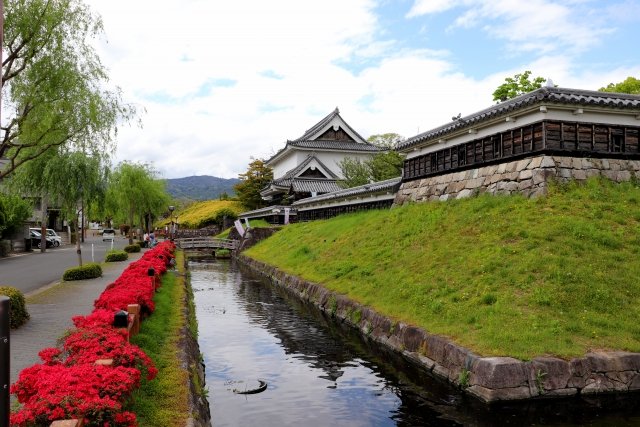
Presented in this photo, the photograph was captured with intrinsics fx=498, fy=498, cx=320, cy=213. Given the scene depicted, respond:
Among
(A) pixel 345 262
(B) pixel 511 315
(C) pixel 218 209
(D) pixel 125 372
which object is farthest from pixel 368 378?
(C) pixel 218 209

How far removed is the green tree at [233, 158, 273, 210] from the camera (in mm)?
66875

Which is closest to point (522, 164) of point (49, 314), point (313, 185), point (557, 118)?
point (557, 118)

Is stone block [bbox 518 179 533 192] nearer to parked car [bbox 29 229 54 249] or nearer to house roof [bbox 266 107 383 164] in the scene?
house roof [bbox 266 107 383 164]

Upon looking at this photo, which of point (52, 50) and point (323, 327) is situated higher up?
point (52, 50)

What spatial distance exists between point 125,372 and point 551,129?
16.0m

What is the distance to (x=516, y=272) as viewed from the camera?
499 inches

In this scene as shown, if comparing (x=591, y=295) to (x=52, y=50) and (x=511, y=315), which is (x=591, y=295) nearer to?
(x=511, y=315)

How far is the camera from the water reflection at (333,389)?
29.0 ft

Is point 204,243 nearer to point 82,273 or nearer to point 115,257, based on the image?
point 115,257

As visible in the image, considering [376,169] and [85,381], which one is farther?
[376,169]

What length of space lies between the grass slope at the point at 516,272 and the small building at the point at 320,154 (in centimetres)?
3127

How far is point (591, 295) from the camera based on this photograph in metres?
11.5

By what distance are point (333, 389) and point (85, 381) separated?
19.6 ft

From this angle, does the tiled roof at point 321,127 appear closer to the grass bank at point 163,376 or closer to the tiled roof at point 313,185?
the tiled roof at point 313,185
